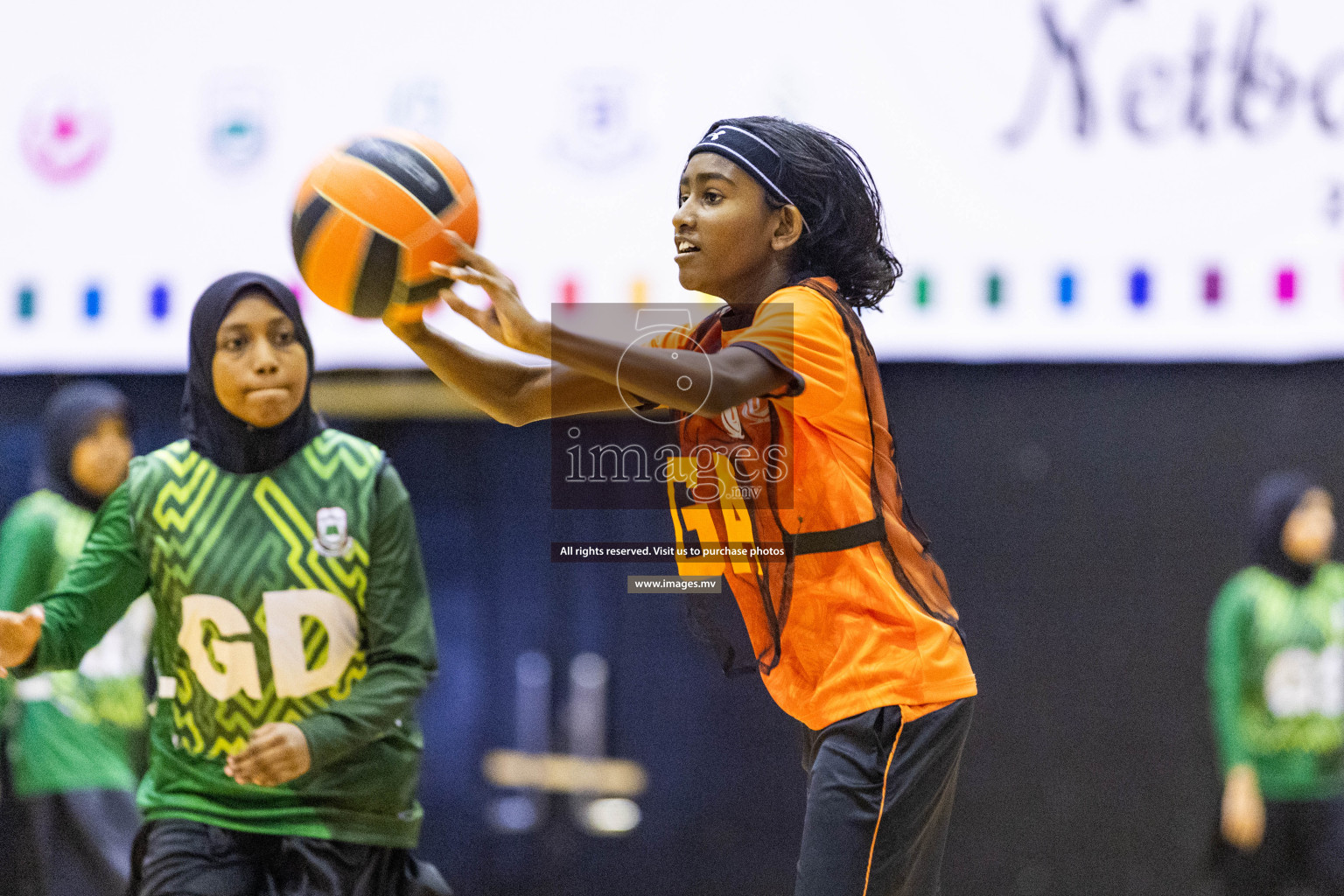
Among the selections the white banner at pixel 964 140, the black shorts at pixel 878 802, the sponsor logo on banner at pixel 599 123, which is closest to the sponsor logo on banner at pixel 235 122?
the white banner at pixel 964 140

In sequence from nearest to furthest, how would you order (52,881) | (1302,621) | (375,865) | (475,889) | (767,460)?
(767,460)
(375,865)
(52,881)
(1302,621)
(475,889)

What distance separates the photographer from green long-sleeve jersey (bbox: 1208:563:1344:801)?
4.11m

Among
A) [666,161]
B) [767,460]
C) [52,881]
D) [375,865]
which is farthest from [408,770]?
[666,161]

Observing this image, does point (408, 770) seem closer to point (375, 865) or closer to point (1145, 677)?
point (375, 865)

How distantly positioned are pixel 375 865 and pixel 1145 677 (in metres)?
2.69

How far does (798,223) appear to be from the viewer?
2410mm

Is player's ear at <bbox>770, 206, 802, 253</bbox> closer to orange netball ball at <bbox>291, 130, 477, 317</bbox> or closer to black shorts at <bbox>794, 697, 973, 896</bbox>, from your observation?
orange netball ball at <bbox>291, 130, 477, 317</bbox>

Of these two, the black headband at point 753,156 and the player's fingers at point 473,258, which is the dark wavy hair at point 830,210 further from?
the player's fingers at point 473,258

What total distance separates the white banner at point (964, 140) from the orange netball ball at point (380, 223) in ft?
5.10

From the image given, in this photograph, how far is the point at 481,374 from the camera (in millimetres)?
2436

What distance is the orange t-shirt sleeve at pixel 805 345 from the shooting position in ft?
6.89

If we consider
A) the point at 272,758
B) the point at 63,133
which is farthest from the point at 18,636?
the point at 63,133

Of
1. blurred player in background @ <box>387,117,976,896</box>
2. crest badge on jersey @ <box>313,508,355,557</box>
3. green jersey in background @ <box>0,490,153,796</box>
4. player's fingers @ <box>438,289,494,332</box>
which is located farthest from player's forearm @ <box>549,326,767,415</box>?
green jersey in background @ <box>0,490,153,796</box>

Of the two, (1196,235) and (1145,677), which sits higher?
(1196,235)
